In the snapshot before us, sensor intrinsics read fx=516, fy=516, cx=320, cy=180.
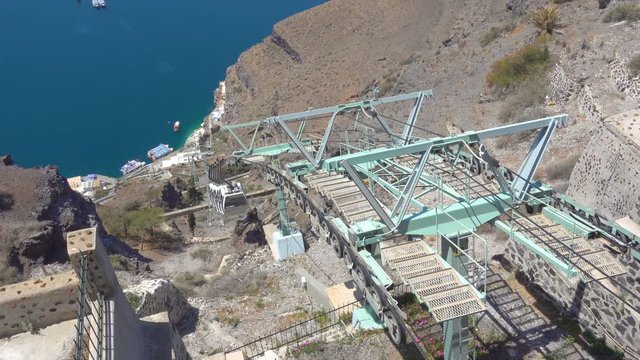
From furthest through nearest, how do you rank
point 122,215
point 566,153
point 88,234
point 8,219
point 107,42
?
point 107,42 → point 122,215 → point 8,219 → point 566,153 → point 88,234

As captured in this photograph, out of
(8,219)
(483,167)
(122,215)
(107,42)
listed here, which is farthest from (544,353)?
(107,42)

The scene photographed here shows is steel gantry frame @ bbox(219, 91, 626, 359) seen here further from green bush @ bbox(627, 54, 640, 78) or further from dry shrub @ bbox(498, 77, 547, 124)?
dry shrub @ bbox(498, 77, 547, 124)

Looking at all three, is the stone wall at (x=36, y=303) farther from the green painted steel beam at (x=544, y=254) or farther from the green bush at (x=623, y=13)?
the green bush at (x=623, y=13)

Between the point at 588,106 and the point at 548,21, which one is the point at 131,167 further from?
the point at 588,106

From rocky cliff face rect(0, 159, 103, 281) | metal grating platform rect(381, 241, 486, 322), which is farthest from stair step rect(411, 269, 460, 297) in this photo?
rocky cliff face rect(0, 159, 103, 281)

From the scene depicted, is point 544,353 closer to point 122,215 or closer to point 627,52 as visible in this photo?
point 627,52

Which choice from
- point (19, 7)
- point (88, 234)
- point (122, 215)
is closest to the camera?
point (88, 234)

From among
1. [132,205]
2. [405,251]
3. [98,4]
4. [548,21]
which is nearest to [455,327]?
[405,251]

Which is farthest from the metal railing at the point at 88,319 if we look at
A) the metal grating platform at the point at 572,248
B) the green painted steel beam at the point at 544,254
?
the metal grating platform at the point at 572,248
